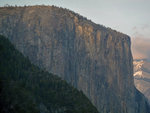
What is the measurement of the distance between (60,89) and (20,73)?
54.1 ft

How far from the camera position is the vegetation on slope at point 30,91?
120938 millimetres

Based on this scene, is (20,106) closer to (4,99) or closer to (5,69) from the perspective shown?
(4,99)

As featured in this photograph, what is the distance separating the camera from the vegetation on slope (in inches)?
4761

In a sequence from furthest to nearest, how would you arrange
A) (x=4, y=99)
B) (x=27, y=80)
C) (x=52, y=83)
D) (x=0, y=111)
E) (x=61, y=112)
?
1. (x=52, y=83)
2. (x=27, y=80)
3. (x=61, y=112)
4. (x=4, y=99)
5. (x=0, y=111)

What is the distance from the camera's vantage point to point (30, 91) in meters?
141

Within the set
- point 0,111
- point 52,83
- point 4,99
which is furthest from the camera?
point 52,83

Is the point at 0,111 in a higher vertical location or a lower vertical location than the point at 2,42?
lower

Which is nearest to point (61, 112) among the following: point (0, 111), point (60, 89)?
point (60, 89)

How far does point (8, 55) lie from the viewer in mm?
158125

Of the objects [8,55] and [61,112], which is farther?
[8,55]

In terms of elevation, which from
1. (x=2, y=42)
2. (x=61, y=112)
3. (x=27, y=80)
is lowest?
→ (x=61, y=112)

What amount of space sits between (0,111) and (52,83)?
53.9 meters

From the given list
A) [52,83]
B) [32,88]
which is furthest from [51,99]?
[52,83]

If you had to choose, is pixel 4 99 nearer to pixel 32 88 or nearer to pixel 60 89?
pixel 32 88
